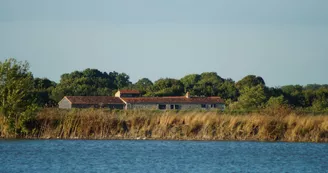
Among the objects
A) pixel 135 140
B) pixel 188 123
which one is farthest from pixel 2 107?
pixel 188 123

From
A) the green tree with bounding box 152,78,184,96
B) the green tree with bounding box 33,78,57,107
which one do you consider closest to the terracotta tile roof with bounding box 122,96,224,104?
the green tree with bounding box 152,78,184,96

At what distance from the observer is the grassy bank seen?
35.2 meters

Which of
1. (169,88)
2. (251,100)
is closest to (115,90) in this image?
(169,88)

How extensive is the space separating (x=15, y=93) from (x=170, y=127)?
321 inches

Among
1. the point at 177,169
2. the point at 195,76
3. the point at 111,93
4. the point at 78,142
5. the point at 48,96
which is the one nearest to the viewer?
the point at 177,169

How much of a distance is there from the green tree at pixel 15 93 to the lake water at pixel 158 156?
1951 mm

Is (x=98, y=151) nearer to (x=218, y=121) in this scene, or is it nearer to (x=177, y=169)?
(x=177, y=169)

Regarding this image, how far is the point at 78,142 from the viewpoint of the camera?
33469 mm

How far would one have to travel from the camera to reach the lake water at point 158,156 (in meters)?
25.2

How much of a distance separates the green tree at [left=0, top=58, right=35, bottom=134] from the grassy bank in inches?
23.0

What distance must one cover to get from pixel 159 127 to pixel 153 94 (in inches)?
2667

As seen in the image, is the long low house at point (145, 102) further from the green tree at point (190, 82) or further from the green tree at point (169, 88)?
the green tree at point (190, 82)

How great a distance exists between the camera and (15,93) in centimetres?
3569

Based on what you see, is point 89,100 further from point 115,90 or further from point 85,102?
point 115,90
